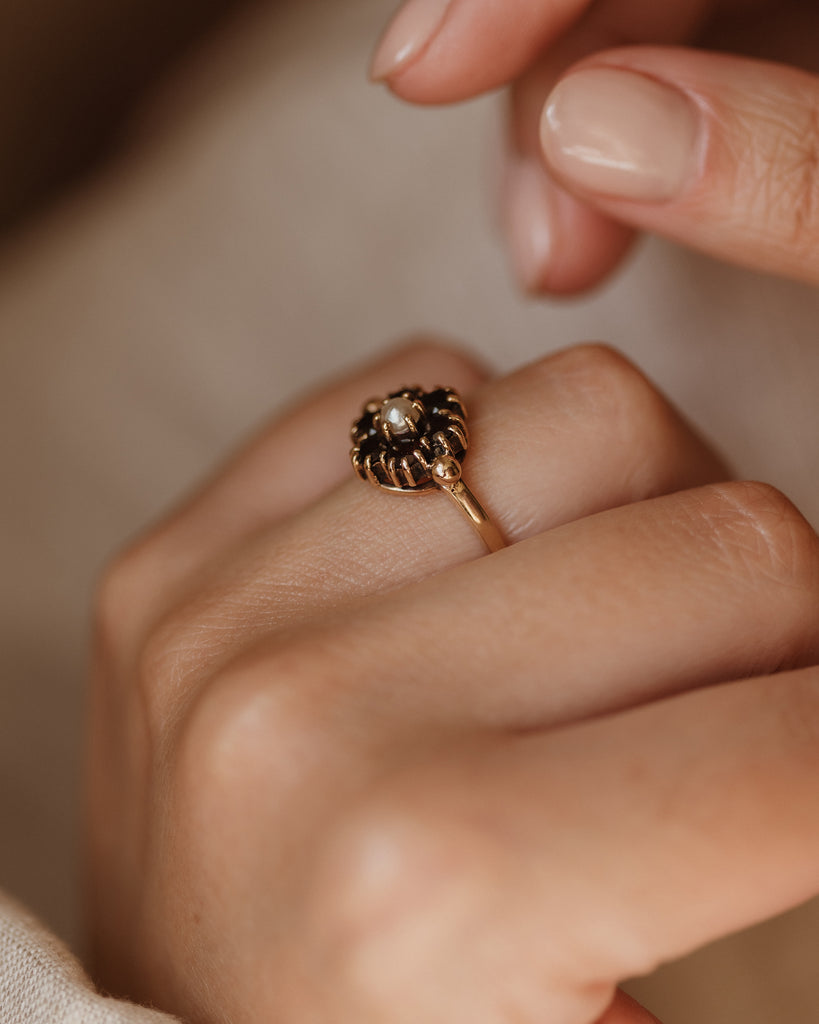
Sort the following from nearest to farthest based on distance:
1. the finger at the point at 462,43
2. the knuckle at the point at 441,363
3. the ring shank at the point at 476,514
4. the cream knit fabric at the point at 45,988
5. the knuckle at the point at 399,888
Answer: the knuckle at the point at 399,888 → the cream knit fabric at the point at 45,988 → the ring shank at the point at 476,514 → the finger at the point at 462,43 → the knuckle at the point at 441,363

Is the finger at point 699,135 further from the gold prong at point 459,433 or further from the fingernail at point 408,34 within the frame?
the gold prong at point 459,433

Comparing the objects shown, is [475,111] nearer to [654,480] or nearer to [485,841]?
[654,480]

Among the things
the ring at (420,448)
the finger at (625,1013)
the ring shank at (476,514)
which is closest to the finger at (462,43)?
the ring at (420,448)

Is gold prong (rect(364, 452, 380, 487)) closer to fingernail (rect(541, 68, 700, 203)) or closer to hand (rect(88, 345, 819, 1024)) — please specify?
hand (rect(88, 345, 819, 1024))

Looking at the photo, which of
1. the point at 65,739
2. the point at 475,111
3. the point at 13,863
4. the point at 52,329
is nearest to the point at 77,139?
the point at 52,329

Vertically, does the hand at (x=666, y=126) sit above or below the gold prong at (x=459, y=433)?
above

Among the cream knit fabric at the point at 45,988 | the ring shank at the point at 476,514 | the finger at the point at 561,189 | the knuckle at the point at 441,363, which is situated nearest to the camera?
the cream knit fabric at the point at 45,988

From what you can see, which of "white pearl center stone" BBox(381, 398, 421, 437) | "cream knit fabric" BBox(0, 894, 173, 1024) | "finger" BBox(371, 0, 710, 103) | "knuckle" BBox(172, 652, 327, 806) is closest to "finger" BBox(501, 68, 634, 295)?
"finger" BBox(371, 0, 710, 103)
